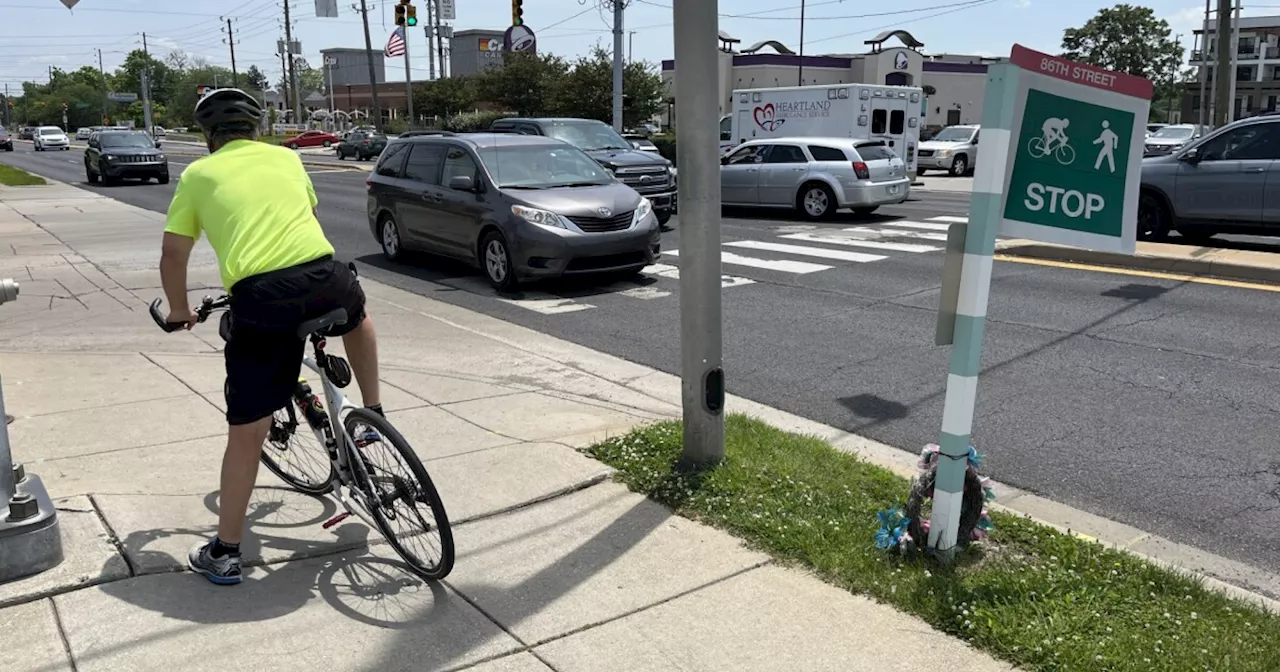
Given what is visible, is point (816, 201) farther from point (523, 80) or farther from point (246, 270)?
point (523, 80)

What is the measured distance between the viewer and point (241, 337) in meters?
3.50

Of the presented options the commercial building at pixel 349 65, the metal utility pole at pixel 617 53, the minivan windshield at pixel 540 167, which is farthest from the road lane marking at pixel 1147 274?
the commercial building at pixel 349 65

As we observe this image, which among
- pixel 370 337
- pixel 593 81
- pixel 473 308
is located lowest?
pixel 473 308

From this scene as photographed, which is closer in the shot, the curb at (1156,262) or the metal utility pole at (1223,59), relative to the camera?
the curb at (1156,262)

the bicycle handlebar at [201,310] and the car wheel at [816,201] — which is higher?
the bicycle handlebar at [201,310]

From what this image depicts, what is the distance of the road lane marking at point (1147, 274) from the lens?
33.2 ft

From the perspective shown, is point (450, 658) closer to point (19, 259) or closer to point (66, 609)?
point (66, 609)

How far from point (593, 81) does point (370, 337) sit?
142 ft

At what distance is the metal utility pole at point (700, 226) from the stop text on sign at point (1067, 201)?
1424 millimetres

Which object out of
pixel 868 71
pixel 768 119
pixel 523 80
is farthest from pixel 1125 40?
pixel 768 119

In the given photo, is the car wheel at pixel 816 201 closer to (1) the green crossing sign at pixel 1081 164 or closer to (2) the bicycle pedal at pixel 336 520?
(1) the green crossing sign at pixel 1081 164

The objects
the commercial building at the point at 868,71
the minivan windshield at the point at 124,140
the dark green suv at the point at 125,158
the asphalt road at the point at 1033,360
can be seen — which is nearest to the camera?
the asphalt road at the point at 1033,360

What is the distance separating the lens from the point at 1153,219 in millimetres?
13227

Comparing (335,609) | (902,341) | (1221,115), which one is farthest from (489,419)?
(1221,115)
